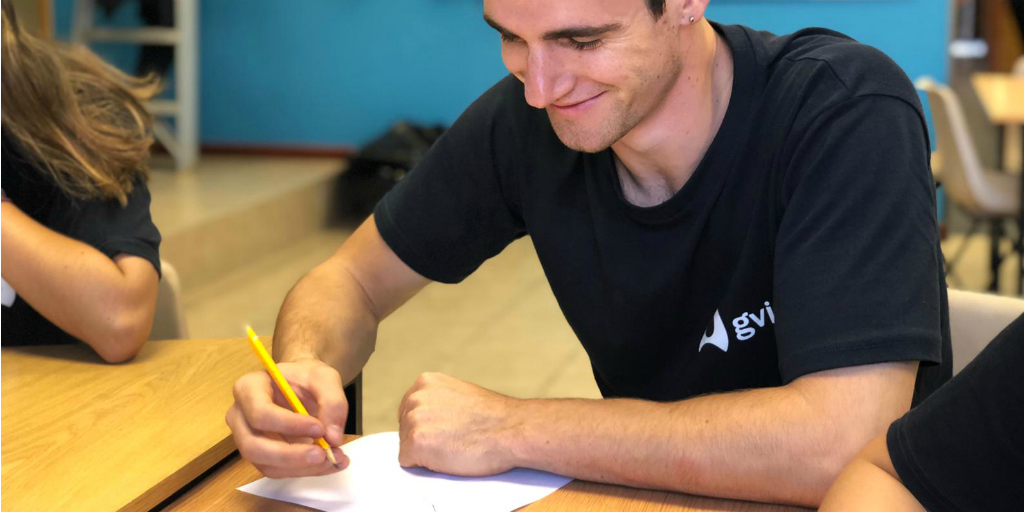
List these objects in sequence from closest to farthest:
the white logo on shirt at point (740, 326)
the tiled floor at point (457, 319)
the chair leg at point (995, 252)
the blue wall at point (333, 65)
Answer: the white logo on shirt at point (740, 326)
the tiled floor at point (457, 319)
the chair leg at point (995, 252)
the blue wall at point (333, 65)

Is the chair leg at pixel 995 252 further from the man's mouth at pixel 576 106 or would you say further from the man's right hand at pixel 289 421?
the man's right hand at pixel 289 421

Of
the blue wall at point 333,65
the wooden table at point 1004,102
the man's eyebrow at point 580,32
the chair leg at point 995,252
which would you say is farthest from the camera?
the blue wall at point 333,65

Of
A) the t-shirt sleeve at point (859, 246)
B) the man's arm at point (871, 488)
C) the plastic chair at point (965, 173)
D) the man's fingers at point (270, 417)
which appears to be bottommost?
the plastic chair at point (965, 173)

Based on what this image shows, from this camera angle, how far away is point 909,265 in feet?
3.21

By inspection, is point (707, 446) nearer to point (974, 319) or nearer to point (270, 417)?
point (270, 417)

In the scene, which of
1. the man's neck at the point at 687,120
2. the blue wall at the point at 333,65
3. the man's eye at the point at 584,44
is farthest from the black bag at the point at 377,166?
the man's eye at the point at 584,44

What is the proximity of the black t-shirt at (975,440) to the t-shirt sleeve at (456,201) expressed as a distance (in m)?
0.67

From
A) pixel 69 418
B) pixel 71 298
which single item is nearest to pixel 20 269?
pixel 71 298

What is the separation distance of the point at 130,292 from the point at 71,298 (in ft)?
0.23

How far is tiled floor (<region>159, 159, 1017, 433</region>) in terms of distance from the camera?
10.3ft

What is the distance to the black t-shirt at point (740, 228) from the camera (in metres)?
0.98

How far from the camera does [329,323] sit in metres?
1.29

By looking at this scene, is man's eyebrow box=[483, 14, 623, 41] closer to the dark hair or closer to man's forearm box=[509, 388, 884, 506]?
the dark hair

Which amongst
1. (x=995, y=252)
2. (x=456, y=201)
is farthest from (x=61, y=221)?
(x=995, y=252)
